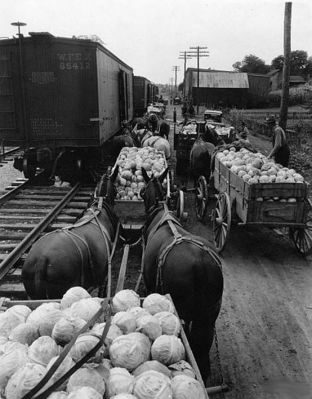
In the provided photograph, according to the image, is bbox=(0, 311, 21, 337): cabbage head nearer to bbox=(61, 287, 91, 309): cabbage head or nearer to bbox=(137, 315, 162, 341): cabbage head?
bbox=(61, 287, 91, 309): cabbage head

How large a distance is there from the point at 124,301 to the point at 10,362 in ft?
3.25

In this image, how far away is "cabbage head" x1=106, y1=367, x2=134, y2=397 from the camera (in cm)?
239

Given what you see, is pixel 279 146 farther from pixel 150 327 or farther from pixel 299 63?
pixel 299 63

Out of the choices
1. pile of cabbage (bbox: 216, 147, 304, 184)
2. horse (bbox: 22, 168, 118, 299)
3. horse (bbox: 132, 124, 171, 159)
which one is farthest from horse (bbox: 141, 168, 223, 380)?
horse (bbox: 132, 124, 171, 159)

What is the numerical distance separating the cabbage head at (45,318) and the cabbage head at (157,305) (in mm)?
680

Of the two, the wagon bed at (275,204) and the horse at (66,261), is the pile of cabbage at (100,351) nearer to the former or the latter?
the horse at (66,261)

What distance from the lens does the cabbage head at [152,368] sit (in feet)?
8.59

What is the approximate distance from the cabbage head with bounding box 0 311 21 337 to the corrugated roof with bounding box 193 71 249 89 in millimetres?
50168

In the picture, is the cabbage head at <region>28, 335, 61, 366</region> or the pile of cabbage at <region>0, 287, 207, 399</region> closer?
the pile of cabbage at <region>0, 287, 207, 399</region>

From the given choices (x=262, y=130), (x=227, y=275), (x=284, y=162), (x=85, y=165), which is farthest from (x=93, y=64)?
(x=262, y=130)

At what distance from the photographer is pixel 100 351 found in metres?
2.62

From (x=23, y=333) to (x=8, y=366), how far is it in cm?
41

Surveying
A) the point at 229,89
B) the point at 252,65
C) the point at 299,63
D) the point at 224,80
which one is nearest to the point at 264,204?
the point at 229,89

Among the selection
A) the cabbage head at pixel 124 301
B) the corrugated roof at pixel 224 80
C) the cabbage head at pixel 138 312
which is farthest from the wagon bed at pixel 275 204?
the corrugated roof at pixel 224 80
